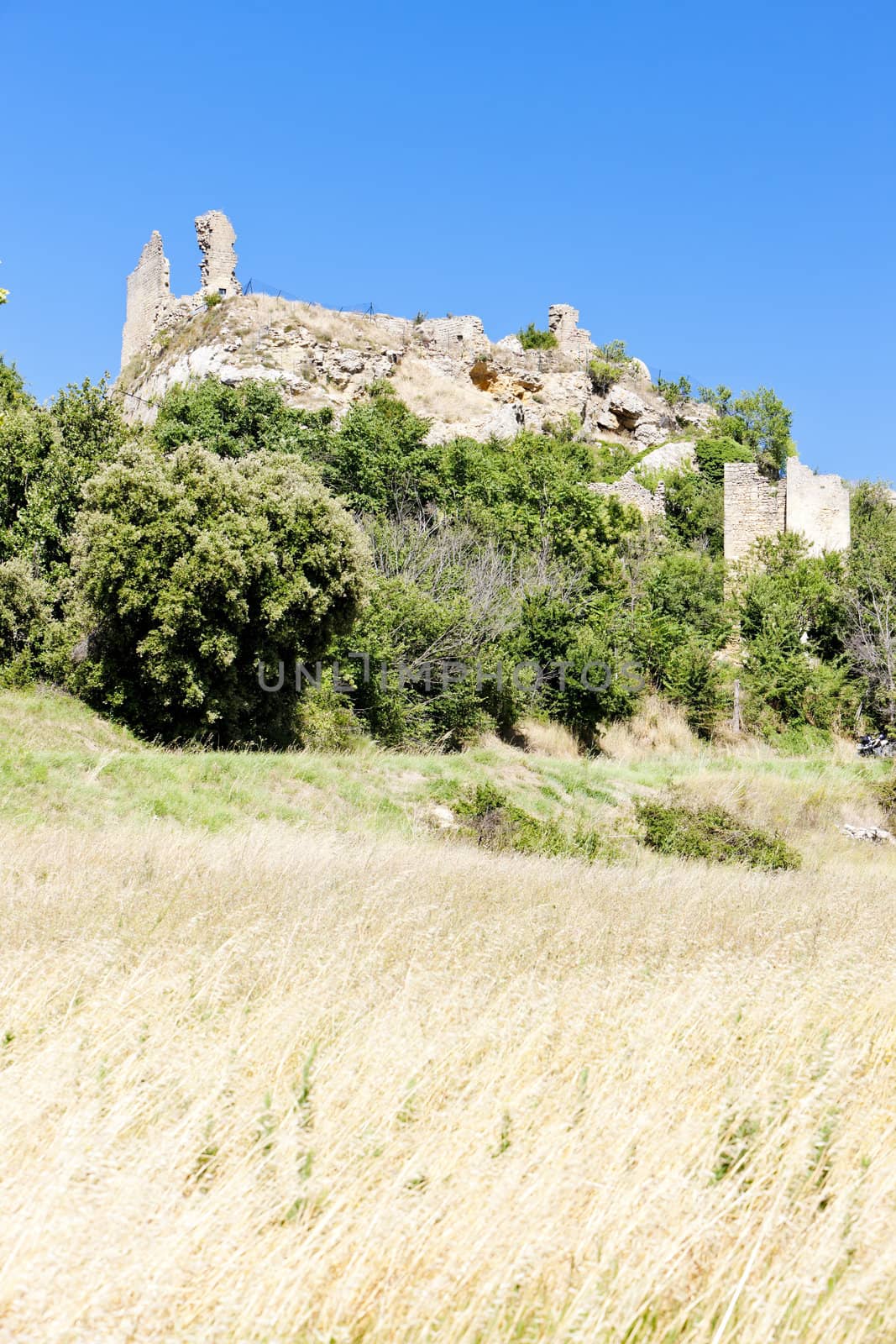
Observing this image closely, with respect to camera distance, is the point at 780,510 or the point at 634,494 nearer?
the point at 780,510

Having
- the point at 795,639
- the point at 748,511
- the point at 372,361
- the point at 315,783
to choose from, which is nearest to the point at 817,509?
the point at 748,511

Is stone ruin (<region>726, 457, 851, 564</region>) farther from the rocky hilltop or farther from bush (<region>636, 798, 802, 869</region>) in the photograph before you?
bush (<region>636, 798, 802, 869</region>)

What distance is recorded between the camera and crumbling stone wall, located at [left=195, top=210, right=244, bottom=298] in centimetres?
4734

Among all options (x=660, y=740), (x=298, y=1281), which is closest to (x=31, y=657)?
(x=660, y=740)

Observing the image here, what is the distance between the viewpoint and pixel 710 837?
607 inches

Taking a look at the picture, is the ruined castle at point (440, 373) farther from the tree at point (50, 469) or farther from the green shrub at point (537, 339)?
the tree at point (50, 469)

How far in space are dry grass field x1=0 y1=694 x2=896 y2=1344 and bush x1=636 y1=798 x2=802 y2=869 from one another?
8.32m

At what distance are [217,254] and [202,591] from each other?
36.7 metres

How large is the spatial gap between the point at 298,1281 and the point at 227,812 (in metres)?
10.8

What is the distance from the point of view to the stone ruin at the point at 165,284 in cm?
4766

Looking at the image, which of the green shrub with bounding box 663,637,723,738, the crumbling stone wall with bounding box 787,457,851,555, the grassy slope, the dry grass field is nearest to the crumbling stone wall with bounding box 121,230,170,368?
the crumbling stone wall with bounding box 787,457,851,555

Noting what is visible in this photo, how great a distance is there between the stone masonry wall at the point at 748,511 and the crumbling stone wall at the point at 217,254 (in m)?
24.5

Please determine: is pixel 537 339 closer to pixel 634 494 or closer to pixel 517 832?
pixel 634 494

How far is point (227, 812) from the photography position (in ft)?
42.5
